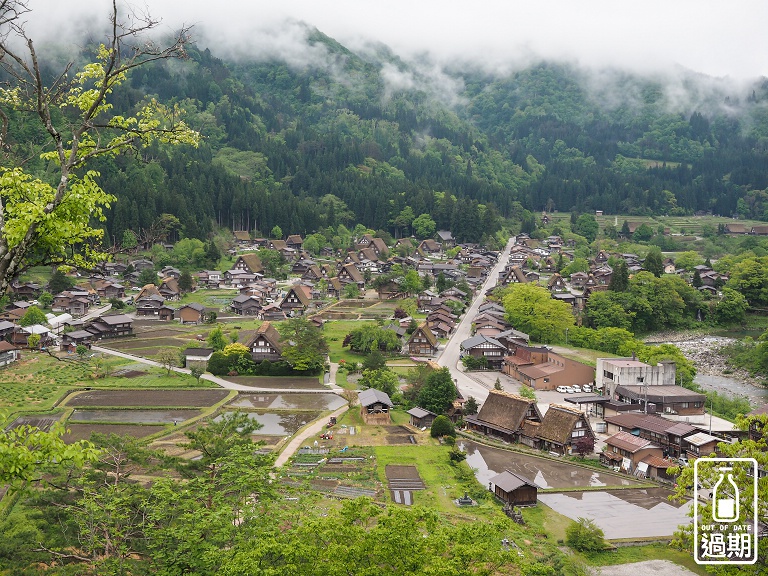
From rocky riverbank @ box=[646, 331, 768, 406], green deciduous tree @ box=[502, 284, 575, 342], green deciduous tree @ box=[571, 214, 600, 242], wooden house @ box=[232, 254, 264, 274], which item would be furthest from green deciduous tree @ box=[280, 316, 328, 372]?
green deciduous tree @ box=[571, 214, 600, 242]

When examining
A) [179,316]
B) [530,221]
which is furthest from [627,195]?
[179,316]

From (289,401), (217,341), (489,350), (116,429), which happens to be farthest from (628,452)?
(217,341)

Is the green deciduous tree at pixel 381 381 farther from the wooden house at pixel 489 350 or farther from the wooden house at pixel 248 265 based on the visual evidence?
the wooden house at pixel 248 265

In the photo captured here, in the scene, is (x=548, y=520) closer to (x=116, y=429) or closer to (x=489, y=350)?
Result: (x=116, y=429)

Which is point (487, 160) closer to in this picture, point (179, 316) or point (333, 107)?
point (333, 107)

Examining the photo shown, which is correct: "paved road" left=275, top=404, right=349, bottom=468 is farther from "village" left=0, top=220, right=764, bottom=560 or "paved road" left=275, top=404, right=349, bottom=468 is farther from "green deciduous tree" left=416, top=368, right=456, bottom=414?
"green deciduous tree" left=416, top=368, right=456, bottom=414
